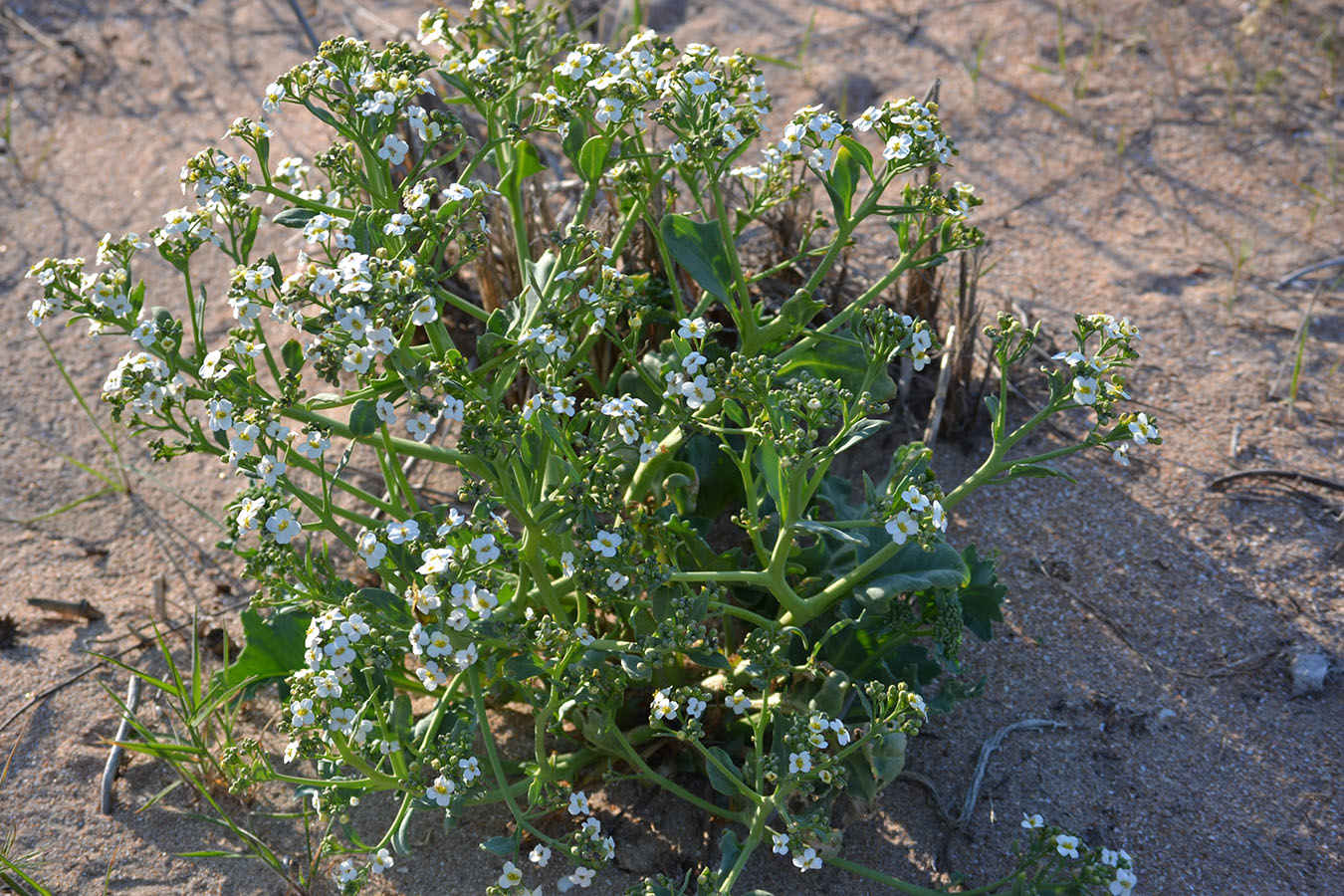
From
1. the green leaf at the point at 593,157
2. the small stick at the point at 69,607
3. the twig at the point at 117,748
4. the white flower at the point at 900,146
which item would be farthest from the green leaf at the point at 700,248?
the small stick at the point at 69,607

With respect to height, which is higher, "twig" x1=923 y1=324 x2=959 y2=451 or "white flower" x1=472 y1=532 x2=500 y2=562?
"white flower" x1=472 y1=532 x2=500 y2=562

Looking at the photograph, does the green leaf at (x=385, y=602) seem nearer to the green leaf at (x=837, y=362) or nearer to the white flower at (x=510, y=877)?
the white flower at (x=510, y=877)

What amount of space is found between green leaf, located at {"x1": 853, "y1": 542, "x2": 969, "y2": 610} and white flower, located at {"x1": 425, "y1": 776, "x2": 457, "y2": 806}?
847 millimetres

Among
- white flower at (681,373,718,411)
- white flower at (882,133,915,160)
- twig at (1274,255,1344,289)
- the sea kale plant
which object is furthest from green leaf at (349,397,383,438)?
twig at (1274,255,1344,289)

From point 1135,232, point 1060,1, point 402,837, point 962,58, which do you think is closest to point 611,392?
point 402,837

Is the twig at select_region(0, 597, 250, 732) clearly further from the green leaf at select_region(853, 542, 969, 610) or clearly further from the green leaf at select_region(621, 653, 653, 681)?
the green leaf at select_region(853, 542, 969, 610)

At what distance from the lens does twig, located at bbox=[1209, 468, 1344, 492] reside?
10.3 feet

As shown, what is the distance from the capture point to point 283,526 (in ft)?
6.73

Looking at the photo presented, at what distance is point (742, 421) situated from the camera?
228cm

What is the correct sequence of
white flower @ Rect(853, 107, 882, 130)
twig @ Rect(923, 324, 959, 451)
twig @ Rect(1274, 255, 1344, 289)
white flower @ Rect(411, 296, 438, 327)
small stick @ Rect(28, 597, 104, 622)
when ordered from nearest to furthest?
white flower @ Rect(411, 296, 438, 327) < white flower @ Rect(853, 107, 882, 130) < small stick @ Rect(28, 597, 104, 622) < twig @ Rect(923, 324, 959, 451) < twig @ Rect(1274, 255, 1344, 289)

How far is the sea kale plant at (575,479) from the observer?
202 cm

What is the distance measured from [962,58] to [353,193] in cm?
324

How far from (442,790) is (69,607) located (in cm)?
156

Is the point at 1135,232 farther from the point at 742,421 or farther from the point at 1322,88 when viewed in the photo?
the point at 742,421
